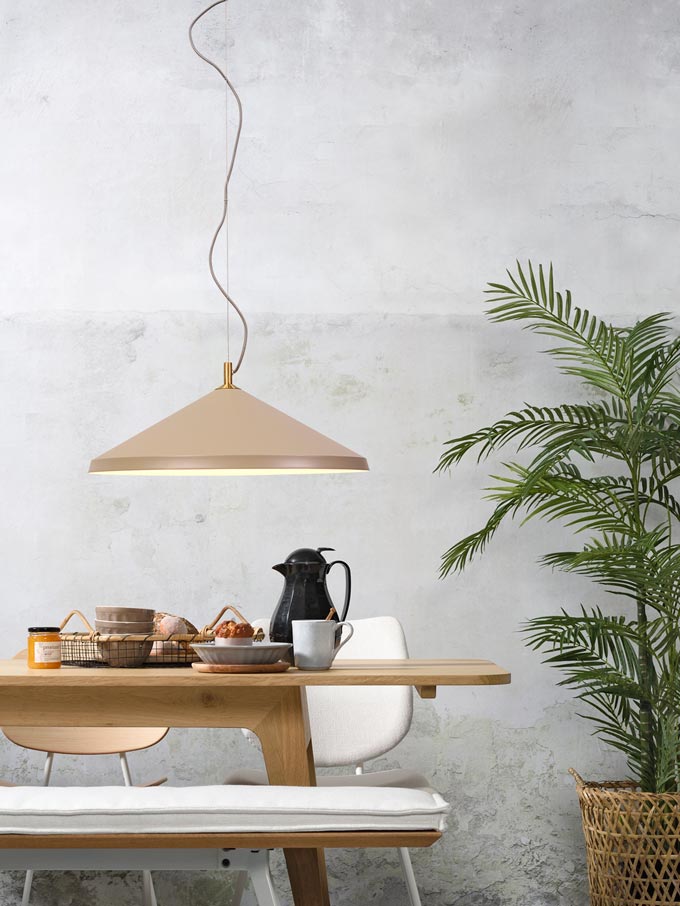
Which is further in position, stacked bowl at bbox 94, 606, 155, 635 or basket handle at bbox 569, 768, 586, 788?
basket handle at bbox 569, 768, 586, 788

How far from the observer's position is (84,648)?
246 centimetres

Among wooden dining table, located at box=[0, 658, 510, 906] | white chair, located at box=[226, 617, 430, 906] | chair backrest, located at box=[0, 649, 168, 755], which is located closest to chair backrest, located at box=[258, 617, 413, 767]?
white chair, located at box=[226, 617, 430, 906]

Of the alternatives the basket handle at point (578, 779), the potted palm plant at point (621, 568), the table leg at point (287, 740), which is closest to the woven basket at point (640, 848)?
the potted palm plant at point (621, 568)

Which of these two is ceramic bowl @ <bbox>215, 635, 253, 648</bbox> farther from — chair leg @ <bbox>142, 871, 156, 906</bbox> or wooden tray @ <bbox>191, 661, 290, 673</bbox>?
Result: chair leg @ <bbox>142, 871, 156, 906</bbox>

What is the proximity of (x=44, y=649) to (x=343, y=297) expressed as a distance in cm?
193

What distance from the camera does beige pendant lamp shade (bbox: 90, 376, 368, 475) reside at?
2.31 m

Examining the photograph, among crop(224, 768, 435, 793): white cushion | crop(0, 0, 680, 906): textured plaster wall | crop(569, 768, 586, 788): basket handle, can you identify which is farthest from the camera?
crop(0, 0, 680, 906): textured plaster wall

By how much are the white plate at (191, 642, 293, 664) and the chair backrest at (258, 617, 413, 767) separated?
764 mm

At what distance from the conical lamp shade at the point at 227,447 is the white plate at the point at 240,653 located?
0.37 m

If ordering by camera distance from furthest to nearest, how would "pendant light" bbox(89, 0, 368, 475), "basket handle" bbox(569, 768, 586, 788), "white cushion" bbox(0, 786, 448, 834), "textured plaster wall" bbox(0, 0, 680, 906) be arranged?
"textured plaster wall" bbox(0, 0, 680, 906), "basket handle" bbox(569, 768, 586, 788), "pendant light" bbox(89, 0, 368, 475), "white cushion" bbox(0, 786, 448, 834)

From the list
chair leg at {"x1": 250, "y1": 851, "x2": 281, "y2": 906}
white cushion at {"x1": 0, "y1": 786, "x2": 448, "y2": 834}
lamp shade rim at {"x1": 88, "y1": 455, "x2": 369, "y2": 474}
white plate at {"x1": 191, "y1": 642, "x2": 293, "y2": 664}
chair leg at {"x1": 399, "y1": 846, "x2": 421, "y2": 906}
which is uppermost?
lamp shade rim at {"x1": 88, "y1": 455, "x2": 369, "y2": 474}

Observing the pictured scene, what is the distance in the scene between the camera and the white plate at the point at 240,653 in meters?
2.21

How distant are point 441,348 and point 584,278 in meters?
0.58

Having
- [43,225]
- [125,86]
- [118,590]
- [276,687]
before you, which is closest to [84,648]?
[276,687]
